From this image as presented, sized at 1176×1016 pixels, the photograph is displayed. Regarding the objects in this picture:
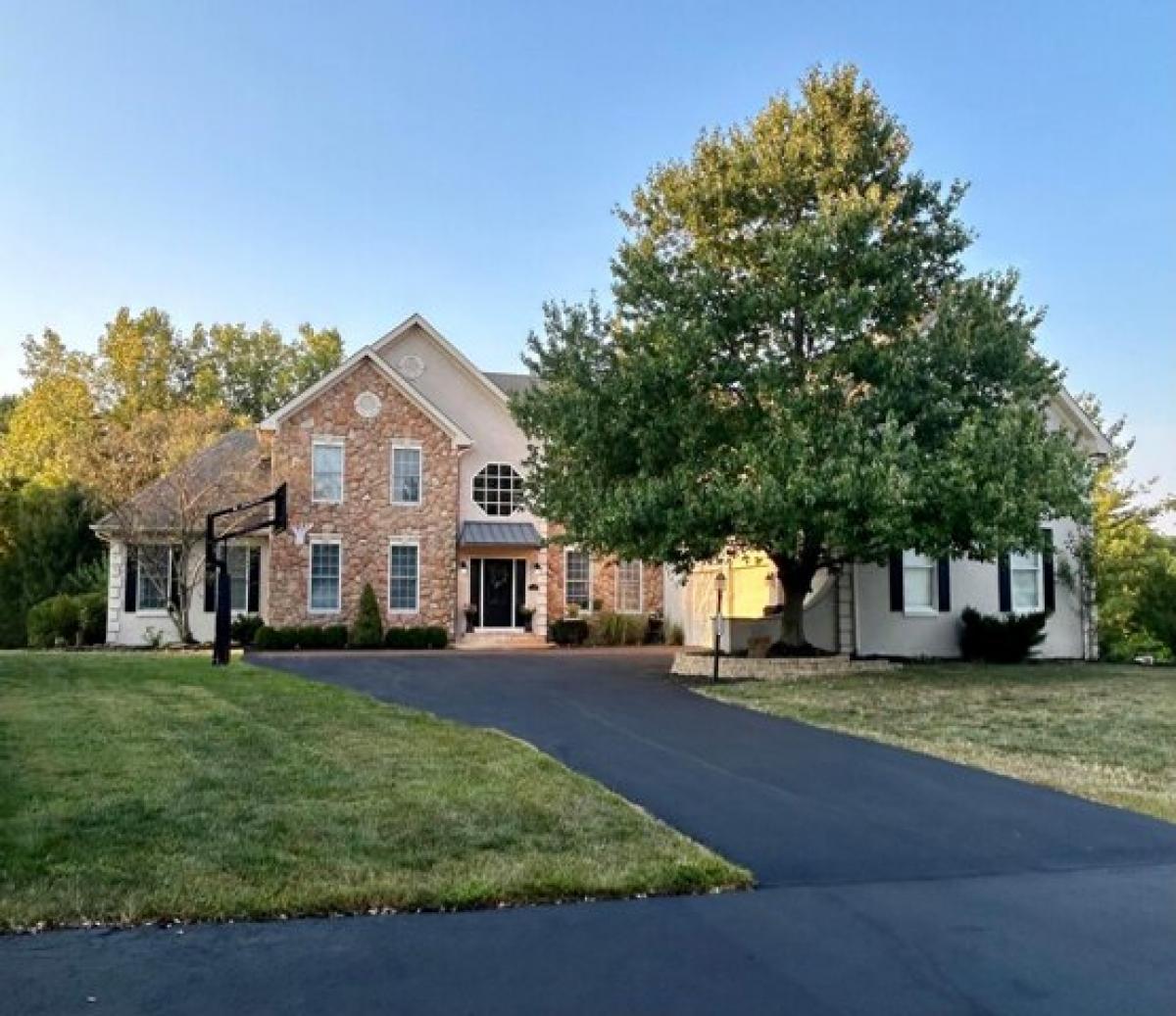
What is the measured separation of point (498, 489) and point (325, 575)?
16.6ft

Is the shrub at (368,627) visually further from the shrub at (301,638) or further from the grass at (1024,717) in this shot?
the grass at (1024,717)

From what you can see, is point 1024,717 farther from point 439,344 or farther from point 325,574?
point 439,344

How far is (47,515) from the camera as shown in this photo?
2964cm

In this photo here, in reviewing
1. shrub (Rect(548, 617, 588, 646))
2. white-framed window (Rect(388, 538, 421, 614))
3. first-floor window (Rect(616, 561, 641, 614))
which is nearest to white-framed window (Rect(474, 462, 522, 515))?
white-framed window (Rect(388, 538, 421, 614))

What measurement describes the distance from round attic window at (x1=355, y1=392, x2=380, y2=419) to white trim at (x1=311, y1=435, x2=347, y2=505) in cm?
84

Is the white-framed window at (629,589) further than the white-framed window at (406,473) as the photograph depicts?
Yes

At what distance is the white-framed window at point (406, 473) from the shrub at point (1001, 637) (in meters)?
13.2

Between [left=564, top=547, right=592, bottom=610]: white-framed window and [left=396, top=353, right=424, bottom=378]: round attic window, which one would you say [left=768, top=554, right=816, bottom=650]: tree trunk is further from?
[left=396, top=353, right=424, bottom=378]: round attic window

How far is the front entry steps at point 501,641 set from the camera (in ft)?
82.4

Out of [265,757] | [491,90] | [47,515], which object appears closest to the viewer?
[265,757]

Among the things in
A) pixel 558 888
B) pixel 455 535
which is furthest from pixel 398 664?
pixel 558 888

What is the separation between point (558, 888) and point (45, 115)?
42.9ft

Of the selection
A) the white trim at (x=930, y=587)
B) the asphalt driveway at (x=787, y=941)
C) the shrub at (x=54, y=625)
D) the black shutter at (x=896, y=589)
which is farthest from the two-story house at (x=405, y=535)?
the asphalt driveway at (x=787, y=941)

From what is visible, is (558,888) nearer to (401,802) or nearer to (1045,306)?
(401,802)
